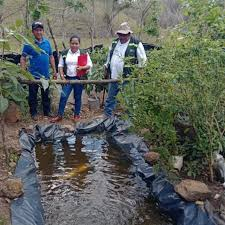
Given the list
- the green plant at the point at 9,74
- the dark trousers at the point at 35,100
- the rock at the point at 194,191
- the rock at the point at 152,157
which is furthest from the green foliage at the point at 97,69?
the rock at the point at 194,191

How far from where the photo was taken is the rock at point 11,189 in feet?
11.8

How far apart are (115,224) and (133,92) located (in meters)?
1.36

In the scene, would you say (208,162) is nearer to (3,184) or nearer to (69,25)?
(3,184)

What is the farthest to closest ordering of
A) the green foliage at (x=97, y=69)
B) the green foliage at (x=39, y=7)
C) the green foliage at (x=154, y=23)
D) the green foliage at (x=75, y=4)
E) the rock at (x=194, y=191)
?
the green foliage at (x=154, y=23), the green foliage at (x=75, y=4), the green foliage at (x=97, y=69), the green foliage at (x=39, y=7), the rock at (x=194, y=191)

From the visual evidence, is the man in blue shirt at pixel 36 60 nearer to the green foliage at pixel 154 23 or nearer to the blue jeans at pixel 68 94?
the blue jeans at pixel 68 94

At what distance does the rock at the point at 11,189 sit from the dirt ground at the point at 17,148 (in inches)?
2.0

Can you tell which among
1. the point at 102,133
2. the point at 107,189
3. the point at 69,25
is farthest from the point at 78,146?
the point at 69,25

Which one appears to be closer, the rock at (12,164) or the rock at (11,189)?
the rock at (11,189)

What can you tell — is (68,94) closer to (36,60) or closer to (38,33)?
(36,60)

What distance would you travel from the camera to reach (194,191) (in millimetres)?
3502

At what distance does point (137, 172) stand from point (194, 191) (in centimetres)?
121

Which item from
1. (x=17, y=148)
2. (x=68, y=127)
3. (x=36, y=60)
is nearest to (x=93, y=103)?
(x=68, y=127)

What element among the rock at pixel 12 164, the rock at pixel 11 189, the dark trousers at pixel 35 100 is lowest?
the rock at pixel 12 164

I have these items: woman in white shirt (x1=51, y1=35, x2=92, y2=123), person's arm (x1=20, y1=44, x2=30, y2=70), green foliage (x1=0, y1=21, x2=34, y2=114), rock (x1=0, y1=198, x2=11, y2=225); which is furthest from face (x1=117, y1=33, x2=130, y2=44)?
rock (x1=0, y1=198, x2=11, y2=225)
